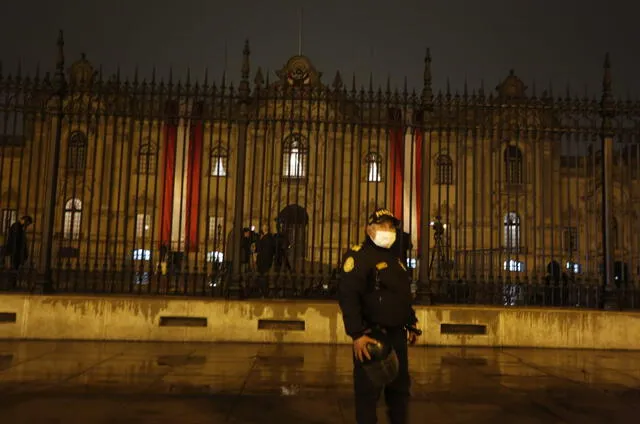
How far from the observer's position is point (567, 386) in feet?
23.4

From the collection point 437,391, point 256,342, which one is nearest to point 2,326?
point 256,342

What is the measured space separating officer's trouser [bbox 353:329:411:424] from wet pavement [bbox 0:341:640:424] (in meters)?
1.05

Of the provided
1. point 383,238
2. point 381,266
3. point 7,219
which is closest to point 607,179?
point 383,238

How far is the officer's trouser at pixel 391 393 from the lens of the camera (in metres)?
4.34

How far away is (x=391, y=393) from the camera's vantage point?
443cm

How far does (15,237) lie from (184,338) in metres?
3.95

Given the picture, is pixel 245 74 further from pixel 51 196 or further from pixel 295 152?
pixel 295 152

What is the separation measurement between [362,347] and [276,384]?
297 centimetres

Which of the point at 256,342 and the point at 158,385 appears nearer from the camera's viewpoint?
the point at 158,385

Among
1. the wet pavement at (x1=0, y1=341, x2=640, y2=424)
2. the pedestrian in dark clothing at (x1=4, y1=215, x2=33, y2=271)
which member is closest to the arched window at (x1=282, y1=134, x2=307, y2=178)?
the wet pavement at (x1=0, y1=341, x2=640, y2=424)

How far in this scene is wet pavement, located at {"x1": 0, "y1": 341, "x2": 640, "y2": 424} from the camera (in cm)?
552

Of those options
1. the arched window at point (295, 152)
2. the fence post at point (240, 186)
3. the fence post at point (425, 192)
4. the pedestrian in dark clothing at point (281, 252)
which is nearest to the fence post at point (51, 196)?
the fence post at point (240, 186)

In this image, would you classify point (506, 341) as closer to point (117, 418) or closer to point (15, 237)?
point (117, 418)

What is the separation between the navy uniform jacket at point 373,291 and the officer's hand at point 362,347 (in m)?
0.10
